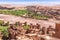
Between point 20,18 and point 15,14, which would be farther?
point 15,14

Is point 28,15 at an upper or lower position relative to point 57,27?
lower

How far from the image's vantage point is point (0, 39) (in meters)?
20.9

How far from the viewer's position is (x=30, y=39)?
56.8ft

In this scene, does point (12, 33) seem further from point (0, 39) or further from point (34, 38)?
point (34, 38)

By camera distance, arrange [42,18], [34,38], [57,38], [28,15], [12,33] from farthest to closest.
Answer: [28,15], [42,18], [12,33], [34,38], [57,38]

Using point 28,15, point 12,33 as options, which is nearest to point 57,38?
point 12,33

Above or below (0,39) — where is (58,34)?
above

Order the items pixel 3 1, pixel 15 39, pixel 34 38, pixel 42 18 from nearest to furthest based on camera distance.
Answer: pixel 34 38 < pixel 15 39 < pixel 42 18 < pixel 3 1

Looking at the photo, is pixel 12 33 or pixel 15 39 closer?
pixel 15 39

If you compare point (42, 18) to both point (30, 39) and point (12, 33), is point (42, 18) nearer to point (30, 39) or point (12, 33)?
point (12, 33)

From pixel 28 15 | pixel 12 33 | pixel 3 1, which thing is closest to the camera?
pixel 12 33

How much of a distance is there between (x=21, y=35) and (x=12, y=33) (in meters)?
1.06

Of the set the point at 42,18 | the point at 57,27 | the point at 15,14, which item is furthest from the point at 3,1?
the point at 57,27

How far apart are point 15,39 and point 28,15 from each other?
24123 mm
